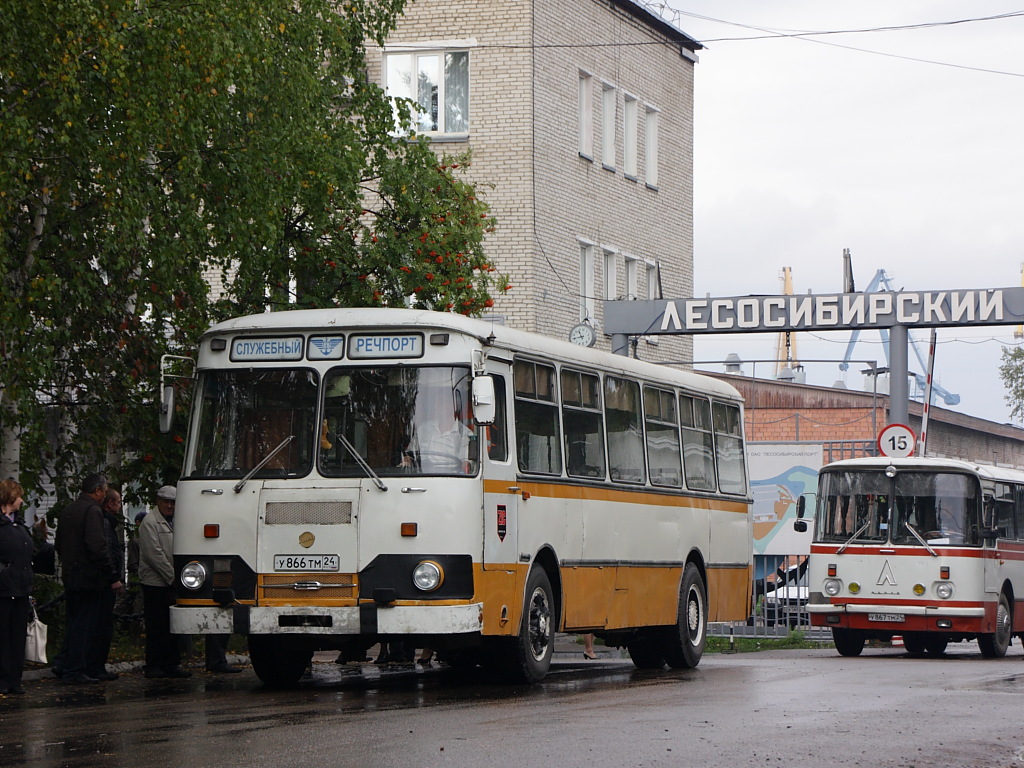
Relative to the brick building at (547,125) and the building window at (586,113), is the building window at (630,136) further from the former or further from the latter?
the building window at (586,113)

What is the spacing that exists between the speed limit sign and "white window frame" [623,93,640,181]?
14.8m

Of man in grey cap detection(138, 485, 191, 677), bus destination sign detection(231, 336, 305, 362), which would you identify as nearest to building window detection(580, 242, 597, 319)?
man in grey cap detection(138, 485, 191, 677)

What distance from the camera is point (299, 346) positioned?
593 inches

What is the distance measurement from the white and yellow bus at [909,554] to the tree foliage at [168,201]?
602 cm

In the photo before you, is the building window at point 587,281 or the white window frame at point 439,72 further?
the building window at point 587,281

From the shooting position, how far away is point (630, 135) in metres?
41.1

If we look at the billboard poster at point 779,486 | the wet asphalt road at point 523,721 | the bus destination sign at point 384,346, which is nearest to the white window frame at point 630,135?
the billboard poster at point 779,486

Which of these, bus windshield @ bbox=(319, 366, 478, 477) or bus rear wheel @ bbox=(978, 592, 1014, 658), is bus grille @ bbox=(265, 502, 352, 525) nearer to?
bus windshield @ bbox=(319, 366, 478, 477)

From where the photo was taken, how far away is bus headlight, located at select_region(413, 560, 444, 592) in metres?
14.2

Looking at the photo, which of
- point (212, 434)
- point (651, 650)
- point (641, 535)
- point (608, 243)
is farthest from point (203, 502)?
point (608, 243)

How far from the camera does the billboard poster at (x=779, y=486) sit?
2964 cm

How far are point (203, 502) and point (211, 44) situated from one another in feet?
13.5

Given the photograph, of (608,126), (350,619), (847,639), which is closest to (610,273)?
(608,126)

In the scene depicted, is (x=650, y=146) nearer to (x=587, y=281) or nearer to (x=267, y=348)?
(x=587, y=281)
